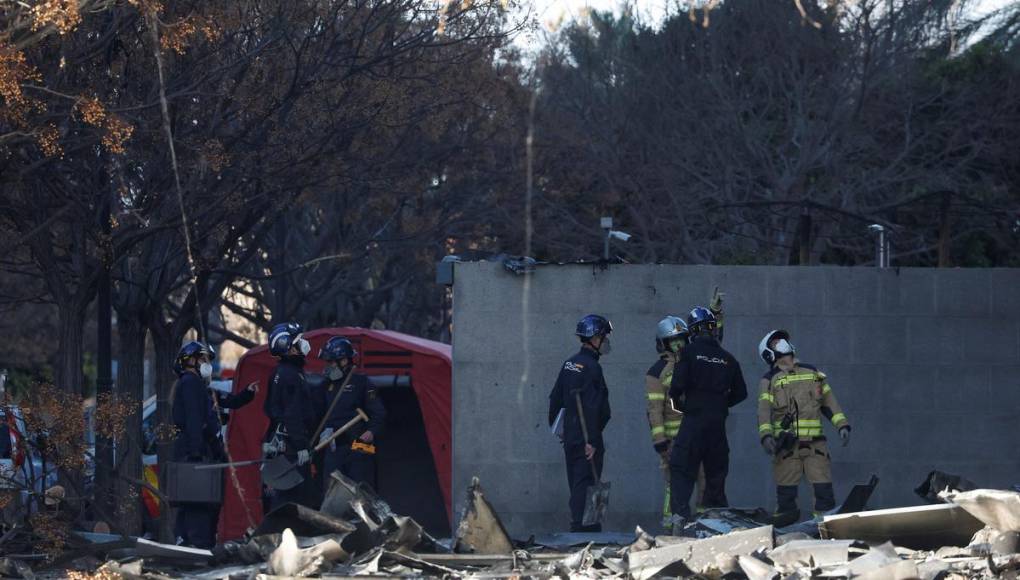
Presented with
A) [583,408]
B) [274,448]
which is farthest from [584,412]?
[274,448]

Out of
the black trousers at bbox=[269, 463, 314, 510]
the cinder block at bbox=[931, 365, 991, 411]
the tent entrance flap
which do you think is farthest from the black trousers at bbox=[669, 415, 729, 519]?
the tent entrance flap

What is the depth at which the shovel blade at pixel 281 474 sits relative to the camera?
39.8ft

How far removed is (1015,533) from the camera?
8766mm

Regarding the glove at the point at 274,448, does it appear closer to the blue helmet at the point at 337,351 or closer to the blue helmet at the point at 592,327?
the blue helmet at the point at 337,351

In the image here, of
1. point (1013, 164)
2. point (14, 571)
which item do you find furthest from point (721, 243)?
point (14, 571)

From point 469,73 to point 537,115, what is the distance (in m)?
5.83

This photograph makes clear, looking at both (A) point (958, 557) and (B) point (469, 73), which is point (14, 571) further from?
(B) point (469, 73)

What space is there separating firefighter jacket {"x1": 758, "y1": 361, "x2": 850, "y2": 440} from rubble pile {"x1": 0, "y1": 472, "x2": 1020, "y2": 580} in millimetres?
1026

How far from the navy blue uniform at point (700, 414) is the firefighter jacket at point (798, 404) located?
1.08 feet

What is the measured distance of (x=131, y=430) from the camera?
14.3 meters

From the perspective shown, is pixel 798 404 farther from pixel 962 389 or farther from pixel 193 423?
pixel 193 423

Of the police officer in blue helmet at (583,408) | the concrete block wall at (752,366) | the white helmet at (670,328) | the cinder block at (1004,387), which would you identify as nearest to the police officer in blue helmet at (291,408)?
the concrete block wall at (752,366)

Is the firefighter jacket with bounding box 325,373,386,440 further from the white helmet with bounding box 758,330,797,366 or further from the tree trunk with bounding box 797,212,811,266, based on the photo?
the tree trunk with bounding box 797,212,811,266

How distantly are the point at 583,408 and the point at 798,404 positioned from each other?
1.72 m
